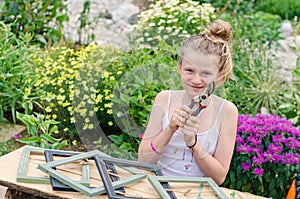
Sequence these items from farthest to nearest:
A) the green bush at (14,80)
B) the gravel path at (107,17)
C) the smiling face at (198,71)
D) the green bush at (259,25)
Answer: the gravel path at (107,17) → the green bush at (259,25) → the green bush at (14,80) → the smiling face at (198,71)

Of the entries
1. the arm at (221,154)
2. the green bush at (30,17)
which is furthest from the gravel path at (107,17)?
the arm at (221,154)

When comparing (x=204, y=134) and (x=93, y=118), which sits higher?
(x=204, y=134)

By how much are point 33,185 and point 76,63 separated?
76.9 inches

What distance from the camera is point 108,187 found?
199 cm

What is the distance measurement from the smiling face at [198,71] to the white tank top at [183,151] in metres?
0.24

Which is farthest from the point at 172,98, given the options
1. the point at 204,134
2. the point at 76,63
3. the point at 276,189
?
the point at 76,63

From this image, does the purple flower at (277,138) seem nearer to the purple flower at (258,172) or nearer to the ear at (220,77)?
the purple flower at (258,172)

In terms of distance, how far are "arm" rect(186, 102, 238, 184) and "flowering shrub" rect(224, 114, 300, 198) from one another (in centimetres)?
72

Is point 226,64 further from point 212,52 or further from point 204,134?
point 204,134

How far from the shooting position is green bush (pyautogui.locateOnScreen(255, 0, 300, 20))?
803cm

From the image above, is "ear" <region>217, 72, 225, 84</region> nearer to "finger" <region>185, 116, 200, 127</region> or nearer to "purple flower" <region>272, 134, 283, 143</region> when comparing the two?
"finger" <region>185, 116, 200, 127</region>

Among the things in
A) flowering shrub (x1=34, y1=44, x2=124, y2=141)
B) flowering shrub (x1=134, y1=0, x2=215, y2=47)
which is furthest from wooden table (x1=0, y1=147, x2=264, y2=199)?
flowering shrub (x1=134, y1=0, x2=215, y2=47)

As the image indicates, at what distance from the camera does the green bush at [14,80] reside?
3.95m

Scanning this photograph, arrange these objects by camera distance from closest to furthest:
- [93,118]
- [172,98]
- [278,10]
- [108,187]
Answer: [108,187] → [172,98] → [93,118] → [278,10]
